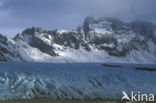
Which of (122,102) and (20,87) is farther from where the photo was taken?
(20,87)

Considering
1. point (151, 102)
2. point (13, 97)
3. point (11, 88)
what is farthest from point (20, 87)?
point (151, 102)

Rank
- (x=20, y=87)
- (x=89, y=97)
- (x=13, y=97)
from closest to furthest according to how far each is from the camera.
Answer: (x=13, y=97) < (x=89, y=97) < (x=20, y=87)

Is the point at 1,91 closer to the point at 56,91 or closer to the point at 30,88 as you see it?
the point at 30,88

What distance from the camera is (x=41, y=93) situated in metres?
48.6

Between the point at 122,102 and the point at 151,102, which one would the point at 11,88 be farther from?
the point at 151,102

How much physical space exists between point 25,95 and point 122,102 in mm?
16182

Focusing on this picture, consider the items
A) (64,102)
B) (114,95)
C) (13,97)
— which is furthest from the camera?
(114,95)

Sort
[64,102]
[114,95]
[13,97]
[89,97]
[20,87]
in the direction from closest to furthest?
[64,102], [13,97], [89,97], [114,95], [20,87]

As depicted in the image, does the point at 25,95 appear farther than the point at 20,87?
No

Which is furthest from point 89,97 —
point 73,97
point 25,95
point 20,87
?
point 20,87

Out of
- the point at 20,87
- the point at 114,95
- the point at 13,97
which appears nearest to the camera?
the point at 13,97

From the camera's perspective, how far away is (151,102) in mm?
40250

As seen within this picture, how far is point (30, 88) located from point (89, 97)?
12173 mm

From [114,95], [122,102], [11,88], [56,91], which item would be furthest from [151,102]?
[11,88]
